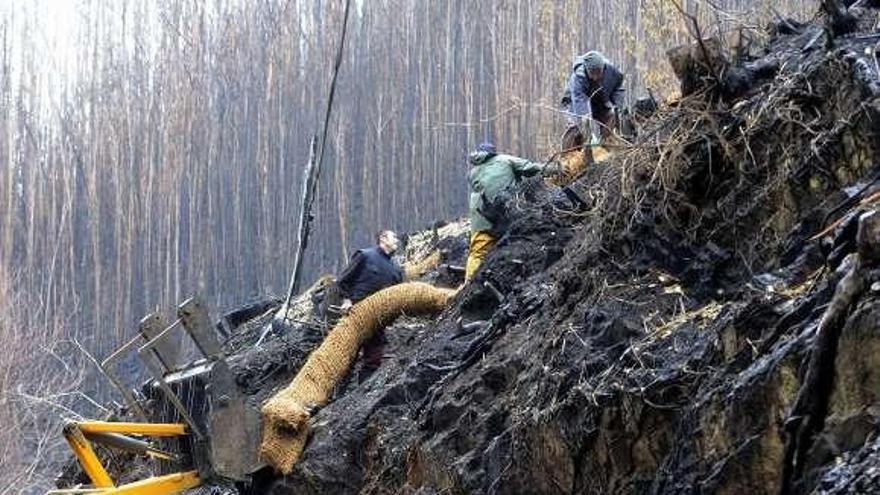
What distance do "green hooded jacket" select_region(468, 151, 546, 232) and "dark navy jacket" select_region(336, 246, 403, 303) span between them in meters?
0.77

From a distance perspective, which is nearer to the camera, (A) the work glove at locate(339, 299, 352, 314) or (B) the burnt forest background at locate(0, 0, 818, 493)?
(A) the work glove at locate(339, 299, 352, 314)

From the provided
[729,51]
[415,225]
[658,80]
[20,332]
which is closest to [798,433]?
[729,51]

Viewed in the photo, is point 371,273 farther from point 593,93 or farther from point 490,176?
point 593,93

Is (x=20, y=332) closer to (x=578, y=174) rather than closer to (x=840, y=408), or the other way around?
(x=578, y=174)

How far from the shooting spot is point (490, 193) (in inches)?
401

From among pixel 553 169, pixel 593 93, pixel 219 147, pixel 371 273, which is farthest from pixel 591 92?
pixel 219 147

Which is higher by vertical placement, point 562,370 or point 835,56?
point 835,56

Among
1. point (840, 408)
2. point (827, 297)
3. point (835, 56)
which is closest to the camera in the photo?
point (840, 408)

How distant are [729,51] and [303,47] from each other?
21.6 metres

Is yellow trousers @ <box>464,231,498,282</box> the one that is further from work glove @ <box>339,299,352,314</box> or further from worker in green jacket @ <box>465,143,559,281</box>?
work glove @ <box>339,299,352,314</box>

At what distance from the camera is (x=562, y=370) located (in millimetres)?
6340

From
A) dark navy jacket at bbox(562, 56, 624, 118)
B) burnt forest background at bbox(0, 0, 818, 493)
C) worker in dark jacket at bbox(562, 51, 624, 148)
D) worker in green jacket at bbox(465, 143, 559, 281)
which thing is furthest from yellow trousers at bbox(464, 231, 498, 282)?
burnt forest background at bbox(0, 0, 818, 493)

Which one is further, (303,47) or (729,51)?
(303,47)

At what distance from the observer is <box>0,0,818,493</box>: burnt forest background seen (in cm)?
2264
